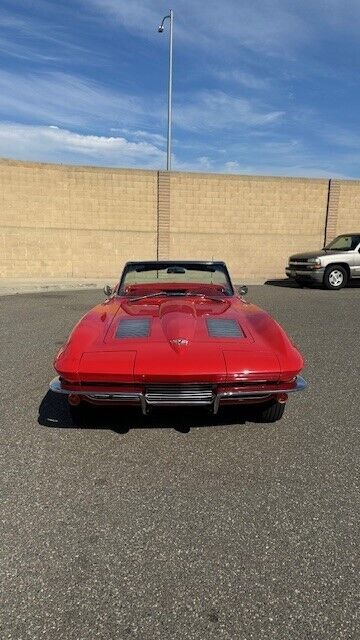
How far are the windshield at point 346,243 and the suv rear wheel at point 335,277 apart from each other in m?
0.73

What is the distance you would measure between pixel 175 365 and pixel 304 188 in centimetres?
1448

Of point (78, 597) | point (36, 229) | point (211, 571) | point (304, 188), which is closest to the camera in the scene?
point (78, 597)

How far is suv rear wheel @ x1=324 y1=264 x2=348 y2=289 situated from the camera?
1310 cm

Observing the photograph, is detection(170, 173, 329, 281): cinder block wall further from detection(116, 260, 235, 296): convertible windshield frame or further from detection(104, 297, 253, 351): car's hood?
detection(104, 297, 253, 351): car's hood

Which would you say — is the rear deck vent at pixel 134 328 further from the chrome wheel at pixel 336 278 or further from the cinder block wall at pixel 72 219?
the cinder block wall at pixel 72 219

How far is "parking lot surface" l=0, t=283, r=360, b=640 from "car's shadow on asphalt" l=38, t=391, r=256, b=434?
0.6 inches

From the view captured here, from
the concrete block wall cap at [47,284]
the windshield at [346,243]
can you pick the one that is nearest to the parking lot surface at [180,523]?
the concrete block wall cap at [47,284]

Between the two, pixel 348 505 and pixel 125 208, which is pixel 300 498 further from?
pixel 125 208

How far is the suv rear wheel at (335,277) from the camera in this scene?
13102mm

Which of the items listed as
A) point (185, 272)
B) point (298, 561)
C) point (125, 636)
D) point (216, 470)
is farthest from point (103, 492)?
point (185, 272)

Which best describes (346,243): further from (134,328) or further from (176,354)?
(176,354)

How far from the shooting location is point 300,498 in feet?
8.21

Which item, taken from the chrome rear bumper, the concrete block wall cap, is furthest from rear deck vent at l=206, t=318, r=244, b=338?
the concrete block wall cap

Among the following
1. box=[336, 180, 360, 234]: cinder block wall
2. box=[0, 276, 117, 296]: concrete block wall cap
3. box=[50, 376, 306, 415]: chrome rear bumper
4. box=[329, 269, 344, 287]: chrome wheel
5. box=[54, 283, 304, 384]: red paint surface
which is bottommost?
box=[0, 276, 117, 296]: concrete block wall cap
